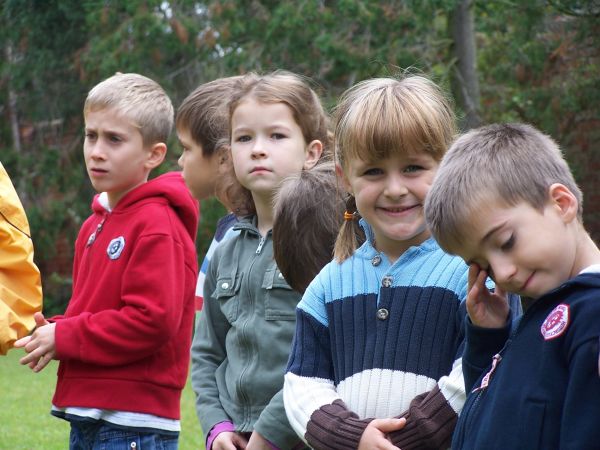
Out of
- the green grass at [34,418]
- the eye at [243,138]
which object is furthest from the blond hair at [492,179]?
the green grass at [34,418]

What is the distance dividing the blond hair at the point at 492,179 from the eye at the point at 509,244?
0.08 metres

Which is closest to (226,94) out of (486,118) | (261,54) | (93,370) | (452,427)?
(93,370)

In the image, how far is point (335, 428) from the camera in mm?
2785

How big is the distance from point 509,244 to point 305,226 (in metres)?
1.08

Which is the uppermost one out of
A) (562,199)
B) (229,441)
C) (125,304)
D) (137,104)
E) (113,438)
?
(562,199)

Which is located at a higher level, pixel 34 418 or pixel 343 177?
pixel 343 177

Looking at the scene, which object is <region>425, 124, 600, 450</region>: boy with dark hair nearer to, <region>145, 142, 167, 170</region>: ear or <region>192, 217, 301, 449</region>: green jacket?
<region>192, 217, 301, 449</region>: green jacket

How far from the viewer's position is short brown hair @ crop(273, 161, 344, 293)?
333 cm

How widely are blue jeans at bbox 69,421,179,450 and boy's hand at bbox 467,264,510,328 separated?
1.84 m

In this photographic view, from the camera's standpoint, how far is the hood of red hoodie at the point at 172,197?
167 inches

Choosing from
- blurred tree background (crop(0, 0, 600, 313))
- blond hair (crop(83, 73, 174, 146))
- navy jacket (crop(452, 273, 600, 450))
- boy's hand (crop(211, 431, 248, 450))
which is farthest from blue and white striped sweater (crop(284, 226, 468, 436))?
blurred tree background (crop(0, 0, 600, 313))

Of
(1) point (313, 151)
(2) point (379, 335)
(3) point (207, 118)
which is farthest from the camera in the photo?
(3) point (207, 118)

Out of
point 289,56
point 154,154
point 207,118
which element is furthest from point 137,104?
point 289,56

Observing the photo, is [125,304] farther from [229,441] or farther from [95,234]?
[229,441]
